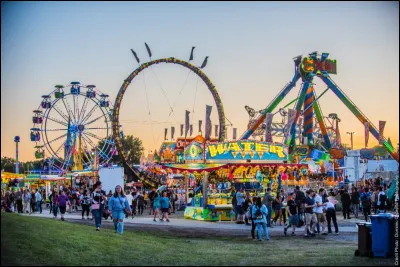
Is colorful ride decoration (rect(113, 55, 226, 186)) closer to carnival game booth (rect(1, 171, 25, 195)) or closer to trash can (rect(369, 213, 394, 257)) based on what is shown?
carnival game booth (rect(1, 171, 25, 195))

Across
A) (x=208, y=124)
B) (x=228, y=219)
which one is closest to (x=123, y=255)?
(x=228, y=219)

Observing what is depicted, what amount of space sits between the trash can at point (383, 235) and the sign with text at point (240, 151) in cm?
1928

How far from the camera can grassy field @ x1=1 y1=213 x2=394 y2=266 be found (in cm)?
1380

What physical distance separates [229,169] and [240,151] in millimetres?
1100

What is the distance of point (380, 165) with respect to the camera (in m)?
52.9

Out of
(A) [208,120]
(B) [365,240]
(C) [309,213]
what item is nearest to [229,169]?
(A) [208,120]

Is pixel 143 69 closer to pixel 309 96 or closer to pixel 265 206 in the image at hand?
pixel 309 96

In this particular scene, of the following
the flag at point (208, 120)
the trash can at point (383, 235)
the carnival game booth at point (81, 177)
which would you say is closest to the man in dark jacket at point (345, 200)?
the flag at point (208, 120)

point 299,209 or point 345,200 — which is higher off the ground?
point 345,200

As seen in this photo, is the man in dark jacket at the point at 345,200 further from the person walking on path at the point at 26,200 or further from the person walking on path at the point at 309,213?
the person walking on path at the point at 26,200

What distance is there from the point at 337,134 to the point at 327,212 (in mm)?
49141

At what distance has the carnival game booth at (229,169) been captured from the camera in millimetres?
32281

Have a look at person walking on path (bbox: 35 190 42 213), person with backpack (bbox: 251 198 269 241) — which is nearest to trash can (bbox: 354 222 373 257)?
person with backpack (bbox: 251 198 269 241)

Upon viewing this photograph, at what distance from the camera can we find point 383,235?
15188mm
